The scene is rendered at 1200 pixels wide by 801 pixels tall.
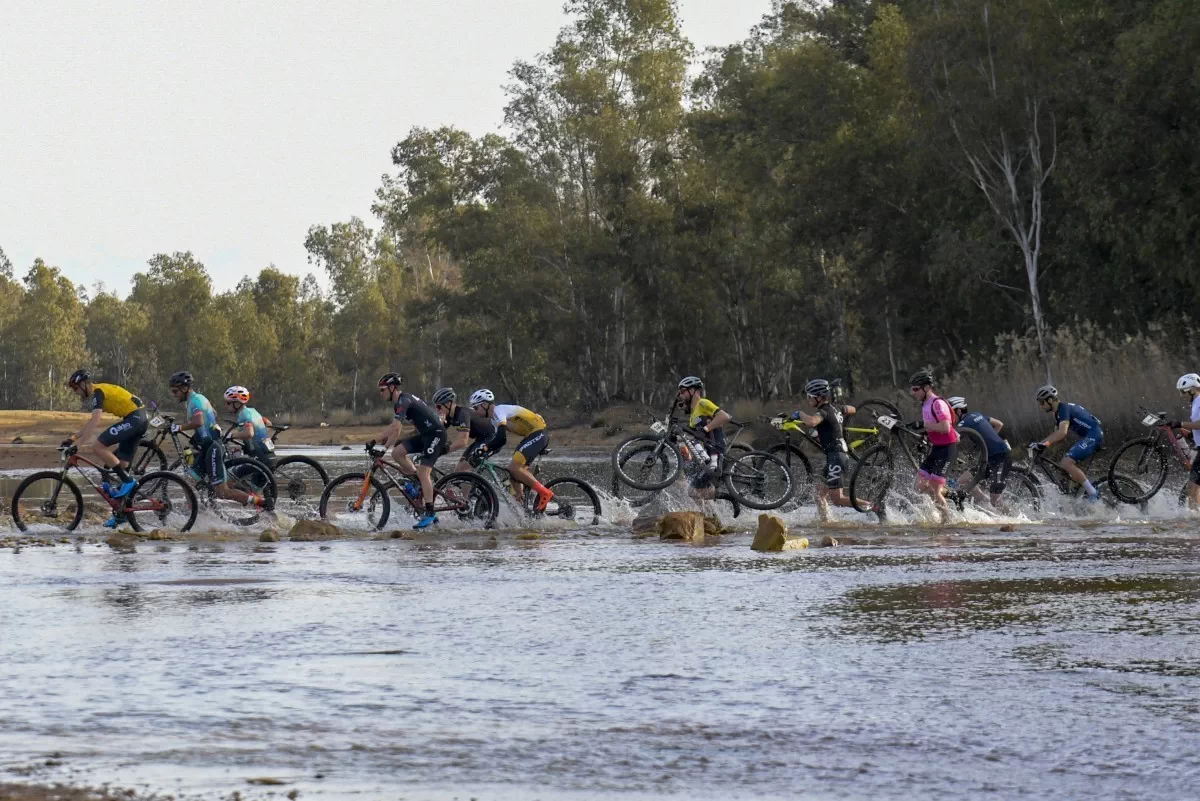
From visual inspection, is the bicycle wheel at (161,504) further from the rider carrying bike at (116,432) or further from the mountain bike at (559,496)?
the mountain bike at (559,496)

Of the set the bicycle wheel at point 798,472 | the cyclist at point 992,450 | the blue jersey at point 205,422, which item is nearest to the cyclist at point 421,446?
the blue jersey at point 205,422

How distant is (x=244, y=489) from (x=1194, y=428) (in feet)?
37.0

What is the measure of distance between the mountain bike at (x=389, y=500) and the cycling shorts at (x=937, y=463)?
494 cm

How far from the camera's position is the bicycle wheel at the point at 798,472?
878 inches

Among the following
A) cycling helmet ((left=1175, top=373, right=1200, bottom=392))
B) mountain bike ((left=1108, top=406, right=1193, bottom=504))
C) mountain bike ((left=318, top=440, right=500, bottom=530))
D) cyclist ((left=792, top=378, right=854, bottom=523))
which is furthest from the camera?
mountain bike ((left=1108, top=406, right=1193, bottom=504))

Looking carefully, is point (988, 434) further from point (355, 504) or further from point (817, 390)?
point (355, 504)

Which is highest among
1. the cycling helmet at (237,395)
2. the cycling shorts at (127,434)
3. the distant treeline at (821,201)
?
the distant treeline at (821,201)

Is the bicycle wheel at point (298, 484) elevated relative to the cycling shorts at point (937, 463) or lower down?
lower down

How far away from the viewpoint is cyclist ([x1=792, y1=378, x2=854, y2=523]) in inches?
842

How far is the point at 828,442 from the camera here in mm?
21406

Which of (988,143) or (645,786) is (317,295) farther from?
(645,786)

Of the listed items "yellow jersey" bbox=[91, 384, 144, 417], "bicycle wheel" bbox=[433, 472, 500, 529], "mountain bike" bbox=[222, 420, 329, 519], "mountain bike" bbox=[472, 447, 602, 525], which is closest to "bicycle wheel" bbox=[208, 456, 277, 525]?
"mountain bike" bbox=[222, 420, 329, 519]

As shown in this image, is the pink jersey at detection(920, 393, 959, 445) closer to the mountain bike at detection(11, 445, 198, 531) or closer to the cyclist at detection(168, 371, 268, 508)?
the cyclist at detection(168, 371, 268, 508)

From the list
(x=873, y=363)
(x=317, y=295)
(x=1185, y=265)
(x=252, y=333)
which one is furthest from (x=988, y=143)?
(x=317, y=295)
